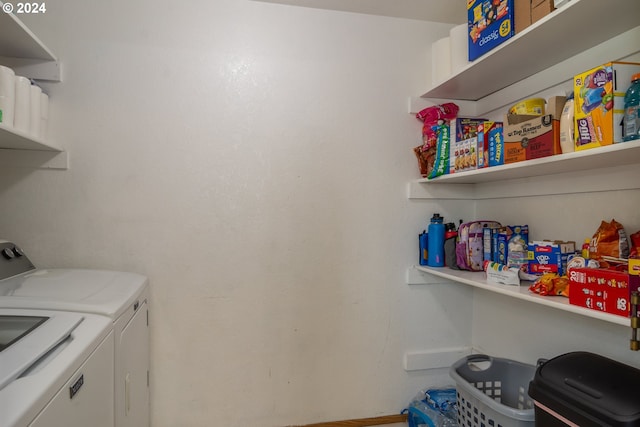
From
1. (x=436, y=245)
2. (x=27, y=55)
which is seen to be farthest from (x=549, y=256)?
(x=27, y=55)

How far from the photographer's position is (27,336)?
86 centimetres

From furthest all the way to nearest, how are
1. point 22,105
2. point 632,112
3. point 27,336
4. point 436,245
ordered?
point 436,245 < point 22,105 < point 632,112 < point 27,336

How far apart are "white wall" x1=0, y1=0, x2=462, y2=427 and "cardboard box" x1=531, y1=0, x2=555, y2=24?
0.79 m

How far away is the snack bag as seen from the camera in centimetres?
124

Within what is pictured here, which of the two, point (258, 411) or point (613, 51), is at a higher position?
point (613, 51)

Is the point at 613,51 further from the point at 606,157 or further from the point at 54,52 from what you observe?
the point at 54,52

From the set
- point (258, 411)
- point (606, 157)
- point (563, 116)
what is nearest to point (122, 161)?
point (258, 411)

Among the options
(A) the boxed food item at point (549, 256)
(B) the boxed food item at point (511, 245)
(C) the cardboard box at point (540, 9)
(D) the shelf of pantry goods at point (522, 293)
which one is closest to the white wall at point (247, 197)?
(D) the shelf of pantry goods at point (522, 293)

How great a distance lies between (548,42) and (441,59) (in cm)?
68

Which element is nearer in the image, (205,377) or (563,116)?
(563,116)

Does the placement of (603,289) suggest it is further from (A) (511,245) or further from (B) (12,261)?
(B) (12,261)

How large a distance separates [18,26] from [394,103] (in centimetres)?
175

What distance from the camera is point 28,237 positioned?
1.71 metres

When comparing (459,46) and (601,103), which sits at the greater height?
(459,46)
